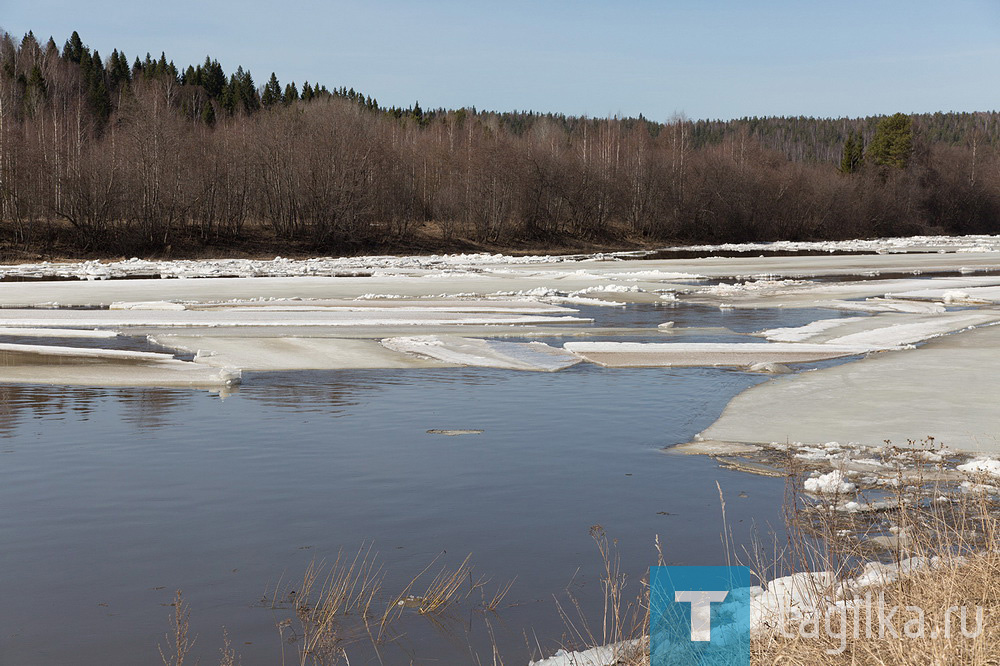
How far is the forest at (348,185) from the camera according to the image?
54062 mm

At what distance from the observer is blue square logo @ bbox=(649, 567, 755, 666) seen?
480cm

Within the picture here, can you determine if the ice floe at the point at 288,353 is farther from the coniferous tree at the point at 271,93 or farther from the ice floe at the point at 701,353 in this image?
the coniferous tree at the point at 271,93

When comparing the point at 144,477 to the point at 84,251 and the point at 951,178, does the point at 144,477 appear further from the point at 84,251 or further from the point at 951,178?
the point at 951,178

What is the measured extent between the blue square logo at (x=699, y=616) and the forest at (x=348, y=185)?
1966 inches

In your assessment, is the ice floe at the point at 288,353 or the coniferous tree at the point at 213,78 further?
the coniferous tree at the point at 213,78

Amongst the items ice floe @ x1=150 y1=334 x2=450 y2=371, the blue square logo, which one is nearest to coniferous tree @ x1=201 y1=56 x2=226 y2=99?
ice floe @ x1=150 y1=334 x2=450 y2=371

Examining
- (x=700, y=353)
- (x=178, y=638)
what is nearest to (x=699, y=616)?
(x=178, y=638)

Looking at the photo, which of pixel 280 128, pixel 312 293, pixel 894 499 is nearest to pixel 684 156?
pixel 280 128

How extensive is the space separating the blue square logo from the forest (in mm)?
49948

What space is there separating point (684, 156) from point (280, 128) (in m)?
37.2

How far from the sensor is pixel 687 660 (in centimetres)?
479

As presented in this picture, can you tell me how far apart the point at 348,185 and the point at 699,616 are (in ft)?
186

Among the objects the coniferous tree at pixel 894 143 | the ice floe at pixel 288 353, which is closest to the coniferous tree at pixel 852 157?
the coniferous tree at pixel 894 143

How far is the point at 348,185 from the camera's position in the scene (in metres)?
60.2
